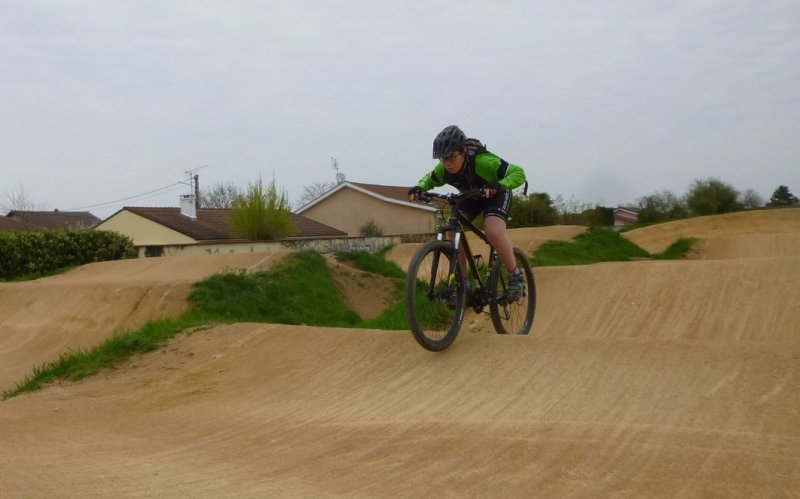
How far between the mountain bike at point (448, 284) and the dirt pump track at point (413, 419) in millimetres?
235

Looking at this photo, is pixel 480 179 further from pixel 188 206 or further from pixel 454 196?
pixel 188 206

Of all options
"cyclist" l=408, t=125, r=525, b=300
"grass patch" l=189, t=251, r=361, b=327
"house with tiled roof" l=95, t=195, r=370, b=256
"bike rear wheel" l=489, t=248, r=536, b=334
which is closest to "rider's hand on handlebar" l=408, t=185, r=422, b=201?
"cyclist" l=408, t=125, r=525, b=300

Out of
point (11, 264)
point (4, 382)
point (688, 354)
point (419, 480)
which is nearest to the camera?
point (419, 480)

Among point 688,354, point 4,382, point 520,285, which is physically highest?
point 520,285

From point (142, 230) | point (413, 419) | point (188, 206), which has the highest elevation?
point (188, 206)

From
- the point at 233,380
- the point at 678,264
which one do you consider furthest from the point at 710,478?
the point at 678,264

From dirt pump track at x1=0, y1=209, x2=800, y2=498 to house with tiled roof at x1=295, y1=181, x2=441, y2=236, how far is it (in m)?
34.5

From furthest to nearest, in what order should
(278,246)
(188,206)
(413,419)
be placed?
Result: (188,206), (278,246), (413,419)

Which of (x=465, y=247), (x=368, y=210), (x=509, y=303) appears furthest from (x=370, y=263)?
(x=368, y=210)

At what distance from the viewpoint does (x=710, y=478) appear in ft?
12.1

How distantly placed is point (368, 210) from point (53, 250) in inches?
1050

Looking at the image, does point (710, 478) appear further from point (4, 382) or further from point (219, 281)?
point (219, 281)

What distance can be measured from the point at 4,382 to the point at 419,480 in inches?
359

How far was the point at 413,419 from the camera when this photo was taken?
5199mm
